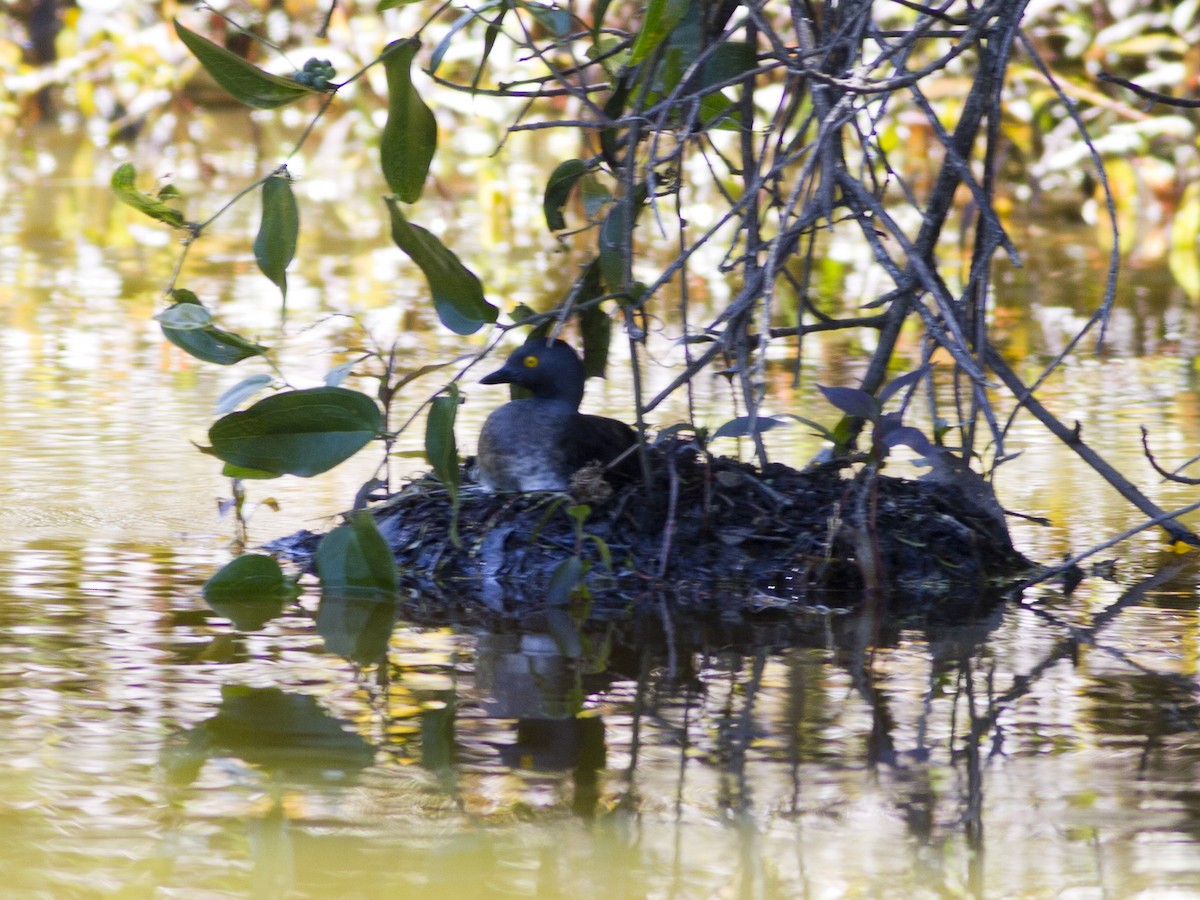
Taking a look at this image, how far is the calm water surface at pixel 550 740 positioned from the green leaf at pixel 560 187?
110 centimetres

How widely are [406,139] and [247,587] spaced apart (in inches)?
43.4

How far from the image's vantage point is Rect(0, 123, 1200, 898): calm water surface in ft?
9.00

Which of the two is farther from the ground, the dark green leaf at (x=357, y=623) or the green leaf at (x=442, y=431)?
the green leaf at (x=442, y=431)

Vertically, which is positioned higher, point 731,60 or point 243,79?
point 731,60

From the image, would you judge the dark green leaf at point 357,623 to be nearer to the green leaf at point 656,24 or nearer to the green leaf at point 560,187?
the green leaf at point 560,187

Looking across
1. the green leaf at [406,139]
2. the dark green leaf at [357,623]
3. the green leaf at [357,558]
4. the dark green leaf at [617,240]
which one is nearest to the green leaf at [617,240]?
the dark green leaf at [617,240]

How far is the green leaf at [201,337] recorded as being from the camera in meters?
4.35

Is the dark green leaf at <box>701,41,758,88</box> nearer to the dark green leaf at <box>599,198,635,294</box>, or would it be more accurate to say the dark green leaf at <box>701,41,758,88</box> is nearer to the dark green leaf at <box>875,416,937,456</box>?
the dark green leaf at <box>599,198,635,294</box>

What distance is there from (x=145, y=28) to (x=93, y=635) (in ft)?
38.2

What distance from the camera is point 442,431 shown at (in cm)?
418

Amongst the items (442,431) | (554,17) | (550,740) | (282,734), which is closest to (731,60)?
(554,17)

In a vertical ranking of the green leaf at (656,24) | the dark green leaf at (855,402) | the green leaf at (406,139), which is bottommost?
the dark green leaf at (855,402)

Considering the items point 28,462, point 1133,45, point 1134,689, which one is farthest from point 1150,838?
point 1133,45

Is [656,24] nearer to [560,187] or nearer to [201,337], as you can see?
[560,187]
